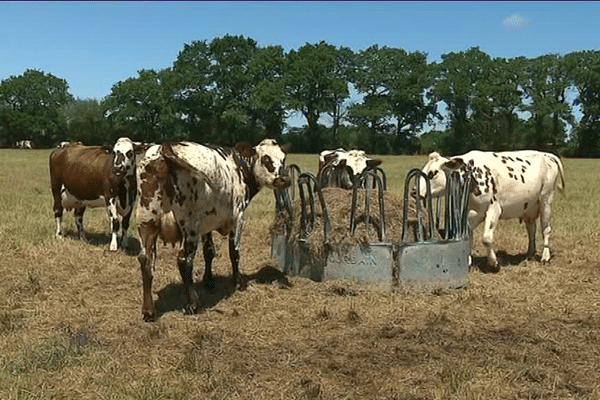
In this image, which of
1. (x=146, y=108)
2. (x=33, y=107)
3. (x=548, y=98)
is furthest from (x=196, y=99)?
(x=548, y=98)

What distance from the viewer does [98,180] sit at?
1110cm

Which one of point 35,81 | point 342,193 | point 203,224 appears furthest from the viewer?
point 35,81

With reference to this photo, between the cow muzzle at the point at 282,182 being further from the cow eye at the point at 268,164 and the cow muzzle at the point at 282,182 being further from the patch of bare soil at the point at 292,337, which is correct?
the patch of bare soil at the point at 292,337

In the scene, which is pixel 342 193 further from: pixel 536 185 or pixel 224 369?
pixel 224 369

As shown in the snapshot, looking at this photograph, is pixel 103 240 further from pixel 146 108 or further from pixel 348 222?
pixel 146 108

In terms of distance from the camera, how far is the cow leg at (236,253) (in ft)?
26.3

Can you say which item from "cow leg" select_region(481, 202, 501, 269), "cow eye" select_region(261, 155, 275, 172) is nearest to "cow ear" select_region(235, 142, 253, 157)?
"cow eye" select_region(261, 155, 275, 172)

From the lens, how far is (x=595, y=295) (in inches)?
314

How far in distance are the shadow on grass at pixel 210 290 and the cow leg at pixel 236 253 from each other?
0.08 m

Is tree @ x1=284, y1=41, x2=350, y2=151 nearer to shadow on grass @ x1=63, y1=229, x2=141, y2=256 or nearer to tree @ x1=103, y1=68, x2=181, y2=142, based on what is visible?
tree @ x1=103, y1=68, x2=181, y2=142

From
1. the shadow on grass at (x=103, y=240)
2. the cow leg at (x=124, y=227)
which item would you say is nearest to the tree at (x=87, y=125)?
the shadow on grass at (x=103, y=240)

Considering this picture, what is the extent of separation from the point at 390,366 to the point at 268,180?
346 centimetres

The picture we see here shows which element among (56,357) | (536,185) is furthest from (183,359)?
(536,185)

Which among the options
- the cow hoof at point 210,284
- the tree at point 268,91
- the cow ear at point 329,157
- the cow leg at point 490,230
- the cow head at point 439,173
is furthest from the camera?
the tree at point 268,91
